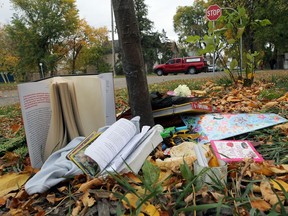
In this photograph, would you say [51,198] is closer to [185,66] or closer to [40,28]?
[185,66]

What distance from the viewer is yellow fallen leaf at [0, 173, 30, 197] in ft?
3.95

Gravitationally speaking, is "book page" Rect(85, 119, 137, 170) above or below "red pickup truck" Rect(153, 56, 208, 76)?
above

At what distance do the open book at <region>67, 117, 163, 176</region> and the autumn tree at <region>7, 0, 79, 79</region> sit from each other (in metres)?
28.5

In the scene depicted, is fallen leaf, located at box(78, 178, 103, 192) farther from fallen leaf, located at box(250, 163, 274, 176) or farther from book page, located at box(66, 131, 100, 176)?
fallen leaf, located at box(250, 163, 274, 176)

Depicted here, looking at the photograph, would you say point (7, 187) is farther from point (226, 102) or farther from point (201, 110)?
point (226, 102)

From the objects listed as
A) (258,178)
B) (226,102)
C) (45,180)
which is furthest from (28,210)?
(226,102)

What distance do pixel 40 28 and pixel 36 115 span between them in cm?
3006

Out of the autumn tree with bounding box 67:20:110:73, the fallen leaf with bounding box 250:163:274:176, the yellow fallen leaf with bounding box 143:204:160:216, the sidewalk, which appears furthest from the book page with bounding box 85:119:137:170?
the autumn tree with bounding box 67:20:110:73

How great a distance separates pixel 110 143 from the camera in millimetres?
1220

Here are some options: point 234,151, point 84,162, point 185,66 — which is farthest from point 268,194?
point 185,66

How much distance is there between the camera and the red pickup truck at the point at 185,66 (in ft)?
75.2

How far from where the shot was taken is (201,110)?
1.93m

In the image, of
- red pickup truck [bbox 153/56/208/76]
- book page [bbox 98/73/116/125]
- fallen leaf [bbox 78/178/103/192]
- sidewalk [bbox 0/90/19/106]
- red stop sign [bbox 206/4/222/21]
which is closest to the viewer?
fallen leaf [bbox 78/178/103/192]

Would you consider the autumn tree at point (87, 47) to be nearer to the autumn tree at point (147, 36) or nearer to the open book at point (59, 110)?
the autumn tree at point (147, 36)
